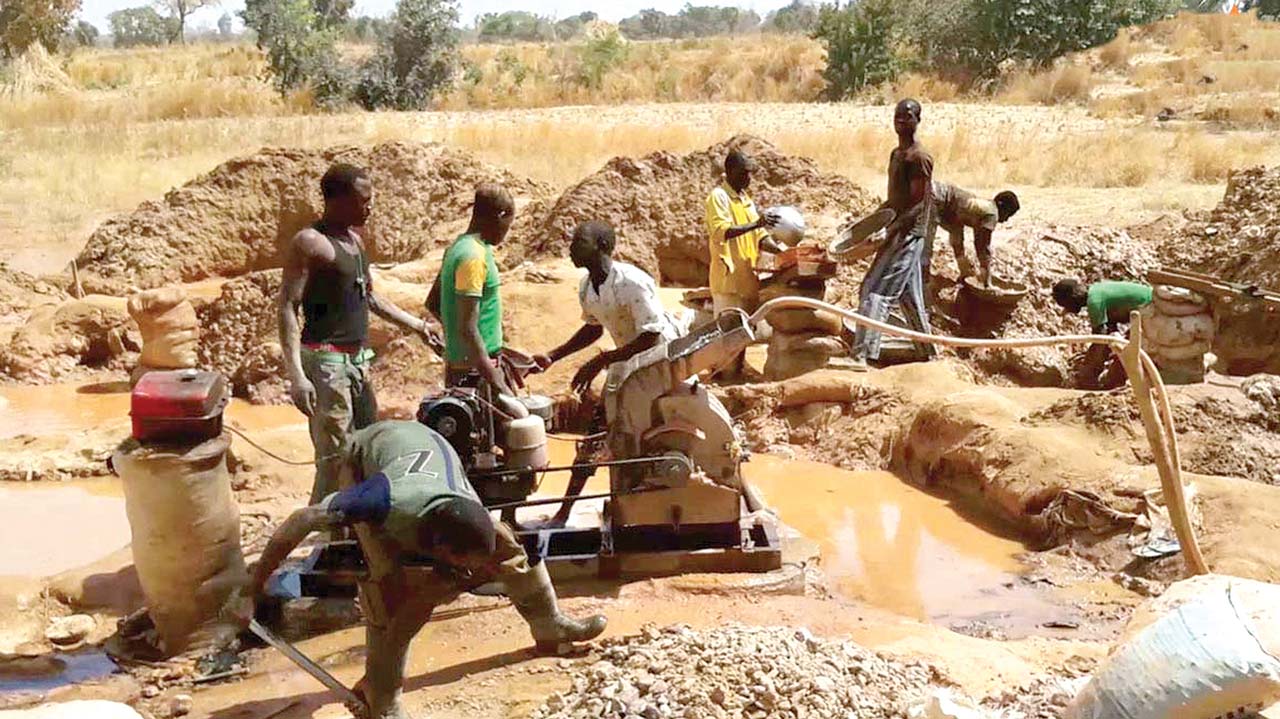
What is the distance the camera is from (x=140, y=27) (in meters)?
60.0

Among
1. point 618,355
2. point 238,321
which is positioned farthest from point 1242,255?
point 238,321

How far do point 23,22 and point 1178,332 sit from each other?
2658 centimetres

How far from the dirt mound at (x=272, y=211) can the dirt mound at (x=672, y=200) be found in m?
1.67

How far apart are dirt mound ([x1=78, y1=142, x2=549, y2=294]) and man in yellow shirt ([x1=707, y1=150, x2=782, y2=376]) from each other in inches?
198

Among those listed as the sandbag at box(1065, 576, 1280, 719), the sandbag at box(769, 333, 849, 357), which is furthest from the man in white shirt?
the sandbag at box(769, 333, 849, 357)

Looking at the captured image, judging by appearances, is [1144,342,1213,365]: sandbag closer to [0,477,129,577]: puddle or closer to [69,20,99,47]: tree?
[0,477,129,577]: puddle

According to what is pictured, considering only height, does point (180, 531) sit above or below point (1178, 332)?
below

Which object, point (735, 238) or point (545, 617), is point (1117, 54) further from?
point (545, 617)

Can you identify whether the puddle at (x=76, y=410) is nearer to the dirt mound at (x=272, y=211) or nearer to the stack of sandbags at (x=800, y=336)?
the dirt mound at (x=272, y=211)

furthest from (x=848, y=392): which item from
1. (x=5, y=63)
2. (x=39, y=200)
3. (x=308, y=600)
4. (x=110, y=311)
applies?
(x=5, y=63)

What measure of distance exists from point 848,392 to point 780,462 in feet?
2.53

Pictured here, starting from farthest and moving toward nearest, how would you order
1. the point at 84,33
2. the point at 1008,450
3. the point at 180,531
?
the point at 84,33 → the point at 1008,450 → the point at 180,531

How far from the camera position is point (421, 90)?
2469cm

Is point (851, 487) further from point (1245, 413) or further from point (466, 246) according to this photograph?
point (466, 246)
